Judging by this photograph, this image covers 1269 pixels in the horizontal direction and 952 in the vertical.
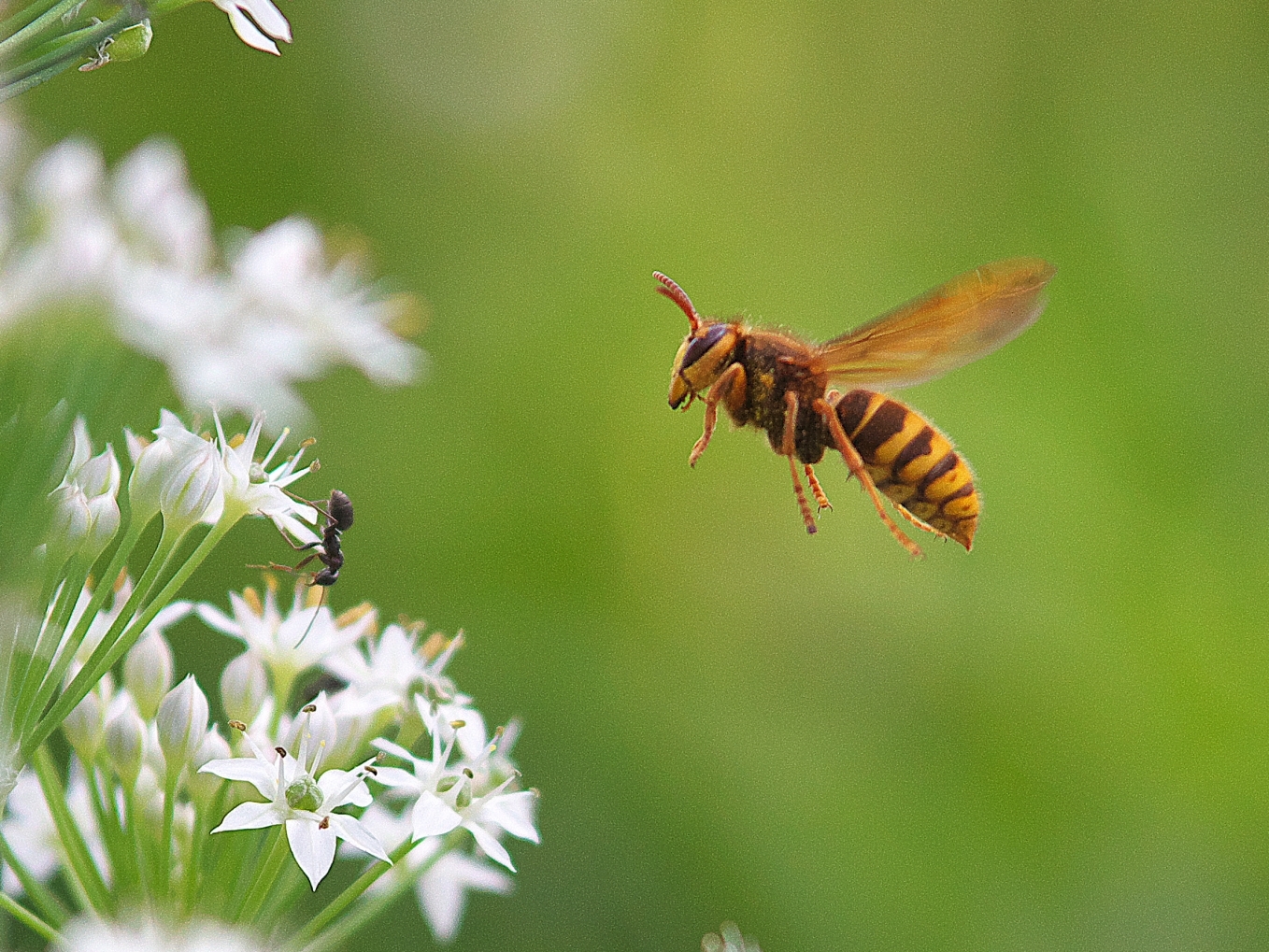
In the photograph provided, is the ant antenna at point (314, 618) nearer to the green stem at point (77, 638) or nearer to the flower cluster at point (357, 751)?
the flower cluster at point (357, 751)

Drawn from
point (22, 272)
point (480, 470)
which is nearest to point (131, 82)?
point (480, 470)

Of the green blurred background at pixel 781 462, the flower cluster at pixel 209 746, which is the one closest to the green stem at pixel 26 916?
the flower cluster at pixel 209 746

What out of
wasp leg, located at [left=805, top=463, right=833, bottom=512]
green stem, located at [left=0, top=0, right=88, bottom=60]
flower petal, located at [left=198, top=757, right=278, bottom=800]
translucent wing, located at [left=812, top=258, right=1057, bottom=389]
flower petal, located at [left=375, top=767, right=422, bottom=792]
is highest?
translucent wing, located at [left=812, top=258, right=1057, bottom=389]

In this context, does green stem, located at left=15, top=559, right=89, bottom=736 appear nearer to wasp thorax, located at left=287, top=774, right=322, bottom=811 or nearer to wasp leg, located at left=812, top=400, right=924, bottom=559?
wasp thorax, located at left=287, top=774, right=322, bottom=811

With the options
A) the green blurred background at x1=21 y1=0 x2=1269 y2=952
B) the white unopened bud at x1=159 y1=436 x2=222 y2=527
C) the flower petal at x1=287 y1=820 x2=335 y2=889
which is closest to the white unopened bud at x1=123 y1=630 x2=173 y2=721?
the white unopened bud at x1=159 y1=436 x2=222 y2=527

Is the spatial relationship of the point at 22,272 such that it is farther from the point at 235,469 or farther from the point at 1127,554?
the point at 1127,554

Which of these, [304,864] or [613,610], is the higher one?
[613,610]
